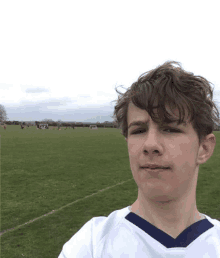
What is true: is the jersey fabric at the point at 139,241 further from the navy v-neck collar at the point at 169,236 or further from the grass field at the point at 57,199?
the grass field at the point at 57,199

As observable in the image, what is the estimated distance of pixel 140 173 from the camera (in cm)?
148

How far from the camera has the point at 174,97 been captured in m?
1.51

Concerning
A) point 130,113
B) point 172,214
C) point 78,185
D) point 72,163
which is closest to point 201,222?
point 172,214

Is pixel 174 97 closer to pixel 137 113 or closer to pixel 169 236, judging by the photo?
pixel 137 113

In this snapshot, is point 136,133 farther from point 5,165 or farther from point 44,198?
point 5,165

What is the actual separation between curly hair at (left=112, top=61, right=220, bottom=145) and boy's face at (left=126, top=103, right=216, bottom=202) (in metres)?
0.06

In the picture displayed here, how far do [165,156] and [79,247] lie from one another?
32.6 inches

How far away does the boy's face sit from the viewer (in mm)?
1412

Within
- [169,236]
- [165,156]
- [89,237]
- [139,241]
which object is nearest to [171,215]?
[169,236]

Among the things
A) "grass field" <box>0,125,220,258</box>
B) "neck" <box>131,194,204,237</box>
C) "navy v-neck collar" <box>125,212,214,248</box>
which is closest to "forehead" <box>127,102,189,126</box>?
"neck" <box>131,194,204,237</box>

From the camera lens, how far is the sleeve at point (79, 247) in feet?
4.83

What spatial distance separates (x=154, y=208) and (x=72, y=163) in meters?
11.4

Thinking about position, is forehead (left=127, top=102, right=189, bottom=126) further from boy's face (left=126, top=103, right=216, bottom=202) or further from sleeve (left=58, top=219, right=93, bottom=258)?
sleeve (left=58, top=219, right=93, bottom=258)

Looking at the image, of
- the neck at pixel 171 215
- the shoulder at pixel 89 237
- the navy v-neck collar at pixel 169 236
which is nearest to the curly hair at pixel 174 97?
the neck at pixel 171 215
